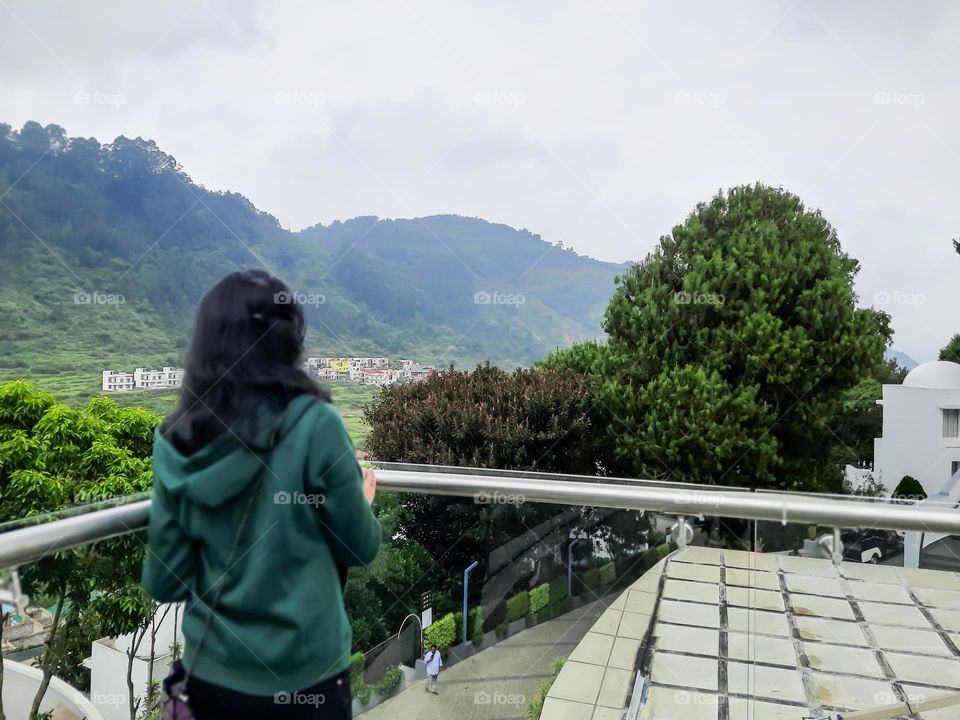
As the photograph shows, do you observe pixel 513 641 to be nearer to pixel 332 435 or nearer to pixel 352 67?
pixel 332 435

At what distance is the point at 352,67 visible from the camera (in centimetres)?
4431

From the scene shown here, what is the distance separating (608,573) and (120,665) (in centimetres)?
127

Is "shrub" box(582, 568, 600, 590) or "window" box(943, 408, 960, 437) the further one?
"window" box(943, 408, 960, 437)

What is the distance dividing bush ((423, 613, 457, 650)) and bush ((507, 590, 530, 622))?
0.15 metres

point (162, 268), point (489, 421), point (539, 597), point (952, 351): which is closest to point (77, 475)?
point (489, 421)

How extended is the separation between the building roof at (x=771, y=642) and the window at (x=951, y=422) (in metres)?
15.9

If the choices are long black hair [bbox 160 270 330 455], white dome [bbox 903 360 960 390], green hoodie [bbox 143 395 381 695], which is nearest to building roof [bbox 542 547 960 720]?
green hoodie [bbox 143 395 381 695]

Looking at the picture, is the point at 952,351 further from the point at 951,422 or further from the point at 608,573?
the point at 608,573

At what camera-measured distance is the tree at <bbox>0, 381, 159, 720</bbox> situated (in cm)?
157

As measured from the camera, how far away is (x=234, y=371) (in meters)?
1.04

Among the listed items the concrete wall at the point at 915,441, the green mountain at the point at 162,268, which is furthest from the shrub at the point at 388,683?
the green mountain at the point at 162,268

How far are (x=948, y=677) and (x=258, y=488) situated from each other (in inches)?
55.6

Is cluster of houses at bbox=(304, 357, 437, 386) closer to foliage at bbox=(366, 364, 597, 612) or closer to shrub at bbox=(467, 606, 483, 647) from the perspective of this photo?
foliage at bbox=(366, 364, 597, 612)

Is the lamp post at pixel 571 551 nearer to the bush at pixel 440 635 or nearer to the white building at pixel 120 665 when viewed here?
the bush at pixel 440 635
